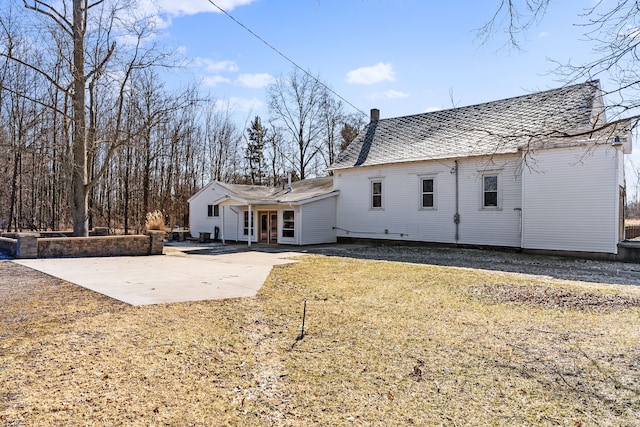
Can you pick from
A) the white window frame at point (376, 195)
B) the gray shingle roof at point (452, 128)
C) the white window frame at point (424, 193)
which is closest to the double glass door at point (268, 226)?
the gray shingle roof at point (452, 128)

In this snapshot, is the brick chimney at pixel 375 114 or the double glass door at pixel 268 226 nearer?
the double glass door at pixel 268 226

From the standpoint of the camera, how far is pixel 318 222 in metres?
20.0

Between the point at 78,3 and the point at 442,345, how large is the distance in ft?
57.1

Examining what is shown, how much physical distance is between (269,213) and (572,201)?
13412mm

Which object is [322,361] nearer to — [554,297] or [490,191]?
[554,297]

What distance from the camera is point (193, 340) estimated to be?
4.68 meters

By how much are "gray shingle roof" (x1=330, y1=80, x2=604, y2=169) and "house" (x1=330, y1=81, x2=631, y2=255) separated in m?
0.06

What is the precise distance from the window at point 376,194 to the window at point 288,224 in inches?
158

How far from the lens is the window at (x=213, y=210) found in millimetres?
23453

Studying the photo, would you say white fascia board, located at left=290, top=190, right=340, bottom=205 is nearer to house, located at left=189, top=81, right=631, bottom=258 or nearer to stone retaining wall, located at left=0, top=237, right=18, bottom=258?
house, located at left=189, top=81, right=631, bottom=258

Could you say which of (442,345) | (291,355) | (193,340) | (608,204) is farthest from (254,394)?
(608,204)

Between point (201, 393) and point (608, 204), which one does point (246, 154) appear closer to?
point (608, 204)

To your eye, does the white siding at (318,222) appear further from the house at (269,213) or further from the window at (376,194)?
the window at (376,194)

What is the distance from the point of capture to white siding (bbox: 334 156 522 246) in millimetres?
15289
